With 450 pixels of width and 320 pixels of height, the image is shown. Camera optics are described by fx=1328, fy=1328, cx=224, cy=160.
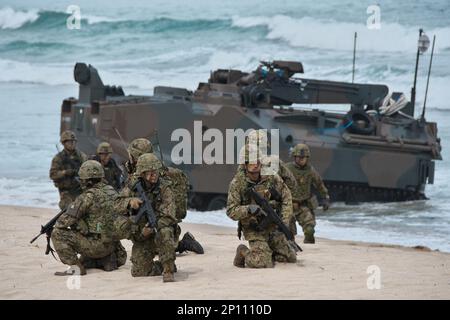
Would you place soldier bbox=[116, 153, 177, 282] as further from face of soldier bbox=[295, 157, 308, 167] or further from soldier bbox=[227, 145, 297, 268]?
face of soldier bbox=[295, 157, 308, 167]

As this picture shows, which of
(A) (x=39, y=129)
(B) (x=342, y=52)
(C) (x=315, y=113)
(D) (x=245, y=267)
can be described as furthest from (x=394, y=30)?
(D) (x=245, y=267)

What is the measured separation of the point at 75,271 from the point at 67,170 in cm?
441

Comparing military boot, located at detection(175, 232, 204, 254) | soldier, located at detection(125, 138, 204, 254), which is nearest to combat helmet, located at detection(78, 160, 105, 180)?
soldier, located at detection(125, 138, 204, 254)

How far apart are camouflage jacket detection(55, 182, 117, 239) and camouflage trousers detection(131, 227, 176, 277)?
405mm

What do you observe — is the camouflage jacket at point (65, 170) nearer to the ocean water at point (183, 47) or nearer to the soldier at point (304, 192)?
the soldier at point (304, 192)

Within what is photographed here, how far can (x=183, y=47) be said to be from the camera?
4850cm

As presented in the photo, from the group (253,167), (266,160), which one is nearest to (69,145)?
(266,160)

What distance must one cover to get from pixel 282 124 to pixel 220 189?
5.02ft

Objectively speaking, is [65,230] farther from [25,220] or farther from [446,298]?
[25,220]

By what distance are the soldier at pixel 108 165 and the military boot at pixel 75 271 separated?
12.9ft

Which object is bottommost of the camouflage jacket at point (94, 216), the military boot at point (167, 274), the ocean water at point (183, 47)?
the ocean water at point (183, 47)

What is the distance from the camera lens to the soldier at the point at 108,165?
16.5m

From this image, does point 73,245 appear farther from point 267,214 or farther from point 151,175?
point 267,214

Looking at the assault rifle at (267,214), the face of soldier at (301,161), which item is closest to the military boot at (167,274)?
the assault rifle at (267,214)
